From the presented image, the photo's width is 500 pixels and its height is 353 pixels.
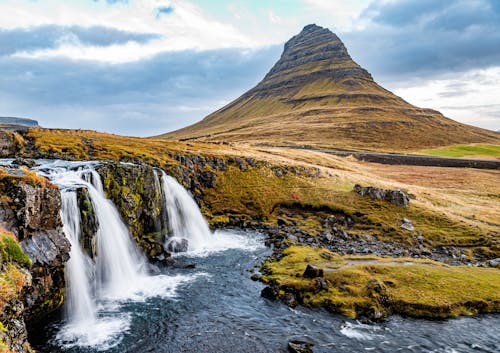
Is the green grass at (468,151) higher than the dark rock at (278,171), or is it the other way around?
the green grass at (468,151)

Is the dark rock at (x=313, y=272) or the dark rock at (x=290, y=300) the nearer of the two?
the dark rock at (x=290, y=300)

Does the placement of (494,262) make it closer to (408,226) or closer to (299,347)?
(408,226)

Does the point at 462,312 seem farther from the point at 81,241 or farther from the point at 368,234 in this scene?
the point at 81,241

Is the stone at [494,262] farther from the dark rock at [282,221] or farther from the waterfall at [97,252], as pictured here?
the waterfall at [97,252]

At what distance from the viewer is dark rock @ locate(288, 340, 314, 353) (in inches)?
755

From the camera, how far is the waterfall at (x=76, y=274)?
22328 mm

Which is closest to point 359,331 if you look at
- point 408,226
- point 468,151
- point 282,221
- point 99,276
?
point 99,276

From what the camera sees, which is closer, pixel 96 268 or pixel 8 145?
pixel 96 268

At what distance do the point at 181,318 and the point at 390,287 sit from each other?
1698cm

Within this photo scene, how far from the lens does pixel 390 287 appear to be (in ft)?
87.9

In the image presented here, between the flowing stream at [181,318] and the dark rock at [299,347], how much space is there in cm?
43

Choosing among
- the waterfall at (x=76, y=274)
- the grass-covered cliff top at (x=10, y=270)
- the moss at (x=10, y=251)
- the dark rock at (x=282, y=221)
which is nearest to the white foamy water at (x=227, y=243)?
the dark rock at (x=282, y=221)

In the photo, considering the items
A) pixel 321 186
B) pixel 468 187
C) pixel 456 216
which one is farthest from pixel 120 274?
pixel 468 187

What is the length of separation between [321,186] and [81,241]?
42.2m
